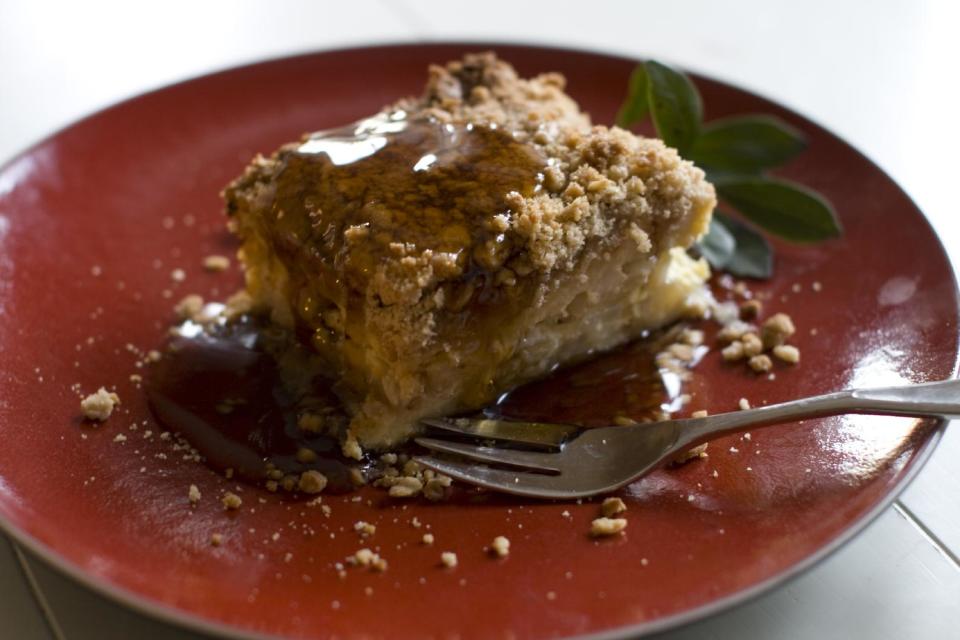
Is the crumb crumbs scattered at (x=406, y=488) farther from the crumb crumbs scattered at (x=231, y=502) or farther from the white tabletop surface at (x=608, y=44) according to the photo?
the white tabletop surface at (x=608, y=44)

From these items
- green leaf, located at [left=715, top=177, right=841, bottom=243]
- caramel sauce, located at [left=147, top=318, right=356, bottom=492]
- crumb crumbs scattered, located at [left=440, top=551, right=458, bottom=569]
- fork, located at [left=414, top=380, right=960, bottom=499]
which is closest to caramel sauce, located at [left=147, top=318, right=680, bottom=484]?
Result: caramel sauce, located at [left=147, top=318, right=356, bottom=492]

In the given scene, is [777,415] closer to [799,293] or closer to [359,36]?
[799,293]

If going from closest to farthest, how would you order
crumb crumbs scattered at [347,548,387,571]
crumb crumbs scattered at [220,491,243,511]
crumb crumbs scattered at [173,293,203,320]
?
crumb crumbs scattered at [347,548,387,571]
crumb crumbs scattered at [220,491,243,511]
crumb crumbs scattered at [173,293,203,320]

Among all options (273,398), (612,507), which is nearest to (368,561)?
(612,507)

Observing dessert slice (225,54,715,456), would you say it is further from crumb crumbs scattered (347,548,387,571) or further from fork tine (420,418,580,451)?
crumb crumbs scattered (347,548,387,571)

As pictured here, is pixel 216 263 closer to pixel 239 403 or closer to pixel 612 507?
pixel 239 403

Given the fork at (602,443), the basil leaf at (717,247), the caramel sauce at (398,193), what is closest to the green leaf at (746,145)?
the basil leaf at (717,247)
